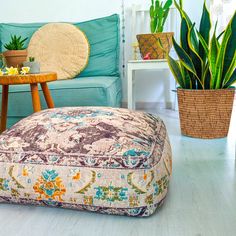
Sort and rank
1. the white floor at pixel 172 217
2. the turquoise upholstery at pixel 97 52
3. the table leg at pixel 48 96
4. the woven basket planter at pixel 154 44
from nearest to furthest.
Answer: the white floor at pixel 172 217, the table leg at pixel 48 96, the turquoise upholstery at pixel 97 52, the woven basket planter at pixel 154 44

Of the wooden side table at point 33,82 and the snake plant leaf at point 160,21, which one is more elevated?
the snake plant leaf at point 160,21

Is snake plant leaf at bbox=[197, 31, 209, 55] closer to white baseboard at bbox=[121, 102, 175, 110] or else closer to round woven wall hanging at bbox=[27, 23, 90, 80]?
round woven wall hanging at bbox=[27, 23, 90, 80]

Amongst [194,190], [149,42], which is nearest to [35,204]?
[194,190]

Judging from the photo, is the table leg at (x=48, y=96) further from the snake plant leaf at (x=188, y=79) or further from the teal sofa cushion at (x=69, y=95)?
the snake plant leaf at (x=188, y=79)

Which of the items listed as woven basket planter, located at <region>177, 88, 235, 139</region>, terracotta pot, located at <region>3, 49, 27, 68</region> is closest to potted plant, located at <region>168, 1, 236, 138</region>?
woven basket planter, located at <region>177, 88, 235, 139</region>

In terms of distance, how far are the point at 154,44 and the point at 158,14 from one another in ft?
0.66

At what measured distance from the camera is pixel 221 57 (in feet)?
4.59

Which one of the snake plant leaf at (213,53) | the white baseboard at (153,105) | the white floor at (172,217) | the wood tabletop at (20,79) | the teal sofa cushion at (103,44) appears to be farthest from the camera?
the white baseboard at (153,105)

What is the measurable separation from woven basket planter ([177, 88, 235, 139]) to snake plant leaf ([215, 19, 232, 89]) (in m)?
0.05

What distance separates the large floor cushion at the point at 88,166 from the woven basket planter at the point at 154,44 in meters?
1.14

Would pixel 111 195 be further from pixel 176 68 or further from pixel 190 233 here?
pixel 176 68

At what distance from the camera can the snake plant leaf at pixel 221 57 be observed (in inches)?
53.4

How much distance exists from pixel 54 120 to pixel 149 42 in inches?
46.7

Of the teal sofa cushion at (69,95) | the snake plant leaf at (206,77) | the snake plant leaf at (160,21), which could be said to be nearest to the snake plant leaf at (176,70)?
the snake plant leaf at (206,77)
